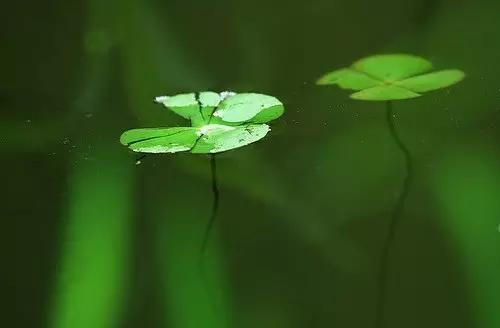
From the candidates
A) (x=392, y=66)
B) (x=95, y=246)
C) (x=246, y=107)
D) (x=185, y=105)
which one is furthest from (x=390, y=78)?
(x=95, y=246)

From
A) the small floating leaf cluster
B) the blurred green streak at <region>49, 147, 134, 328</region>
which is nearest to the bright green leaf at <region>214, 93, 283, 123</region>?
the small floating leaf cluster

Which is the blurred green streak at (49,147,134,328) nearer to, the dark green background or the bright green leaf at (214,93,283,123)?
the dark green background

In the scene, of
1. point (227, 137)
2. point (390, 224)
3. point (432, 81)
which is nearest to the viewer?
point (390, 224)

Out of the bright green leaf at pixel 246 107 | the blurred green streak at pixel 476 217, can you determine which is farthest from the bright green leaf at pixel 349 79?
the blurred green streak at pixel 476 217

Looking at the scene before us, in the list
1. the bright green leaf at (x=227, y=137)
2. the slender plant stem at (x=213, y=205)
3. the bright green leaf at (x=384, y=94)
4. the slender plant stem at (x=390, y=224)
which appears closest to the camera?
the slender plant stem at (x=390, y=224)

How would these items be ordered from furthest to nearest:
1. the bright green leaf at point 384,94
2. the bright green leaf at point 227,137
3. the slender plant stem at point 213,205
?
the bright green leaf at point 384,94 < the bright green leaf at point 227,137 < the slender plant stem at point 213,205

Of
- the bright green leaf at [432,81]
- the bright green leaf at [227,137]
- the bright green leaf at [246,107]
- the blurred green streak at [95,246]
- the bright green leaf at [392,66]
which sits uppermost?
the bright green leaf at [392,66]

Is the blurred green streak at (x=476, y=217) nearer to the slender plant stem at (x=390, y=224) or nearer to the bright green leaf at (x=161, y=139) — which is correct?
the slender plant stem at (x=390, y=224)

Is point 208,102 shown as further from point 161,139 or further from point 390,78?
point 390,78

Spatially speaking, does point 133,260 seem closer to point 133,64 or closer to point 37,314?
point 37,314
